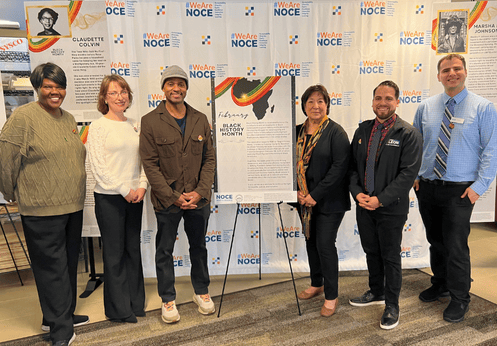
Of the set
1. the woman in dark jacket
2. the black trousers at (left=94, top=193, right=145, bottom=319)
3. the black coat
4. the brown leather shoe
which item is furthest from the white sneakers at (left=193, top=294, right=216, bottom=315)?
the black coat

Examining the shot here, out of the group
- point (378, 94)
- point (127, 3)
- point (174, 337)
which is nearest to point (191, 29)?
point (127, 3)

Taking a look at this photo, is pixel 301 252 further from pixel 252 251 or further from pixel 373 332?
pixel 373 332

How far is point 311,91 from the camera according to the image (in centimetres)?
257

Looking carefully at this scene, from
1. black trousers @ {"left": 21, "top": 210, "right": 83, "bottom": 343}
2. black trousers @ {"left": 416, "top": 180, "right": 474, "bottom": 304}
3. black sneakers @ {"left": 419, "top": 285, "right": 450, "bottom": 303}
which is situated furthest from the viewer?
black sneakers @ {"left": 419, "top": 285, "right": 450, "bottom": 303}

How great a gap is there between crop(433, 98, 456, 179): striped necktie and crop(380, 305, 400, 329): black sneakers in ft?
3.32

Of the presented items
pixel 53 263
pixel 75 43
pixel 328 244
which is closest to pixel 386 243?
pixel 328 244

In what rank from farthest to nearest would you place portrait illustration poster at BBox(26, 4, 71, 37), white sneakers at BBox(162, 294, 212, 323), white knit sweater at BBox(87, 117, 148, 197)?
portrait illustration poster at BBox(26, 4, 71, 37), white sneakers at BBox(162, 294, 212, 323), white knit sweater at BBox(87, 117, 148, 197)

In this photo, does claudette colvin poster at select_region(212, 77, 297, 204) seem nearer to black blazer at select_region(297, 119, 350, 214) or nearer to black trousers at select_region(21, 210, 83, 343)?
black blazer at select_region(297, 119, 350, 214)

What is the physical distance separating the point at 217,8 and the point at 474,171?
2.51 meters

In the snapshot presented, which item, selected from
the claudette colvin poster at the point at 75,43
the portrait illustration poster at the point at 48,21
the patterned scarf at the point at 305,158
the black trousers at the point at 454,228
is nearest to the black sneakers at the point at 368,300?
the black trousers at the point at 454,228

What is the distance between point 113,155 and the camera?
7.91 ft

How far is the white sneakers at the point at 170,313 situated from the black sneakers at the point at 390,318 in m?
1.48

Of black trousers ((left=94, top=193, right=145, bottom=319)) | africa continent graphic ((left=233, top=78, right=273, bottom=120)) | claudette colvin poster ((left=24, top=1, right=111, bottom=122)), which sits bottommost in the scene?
black trousers ((left=94, top=193, right=145, bottom=319))

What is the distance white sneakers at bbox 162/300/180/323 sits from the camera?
102 inches
